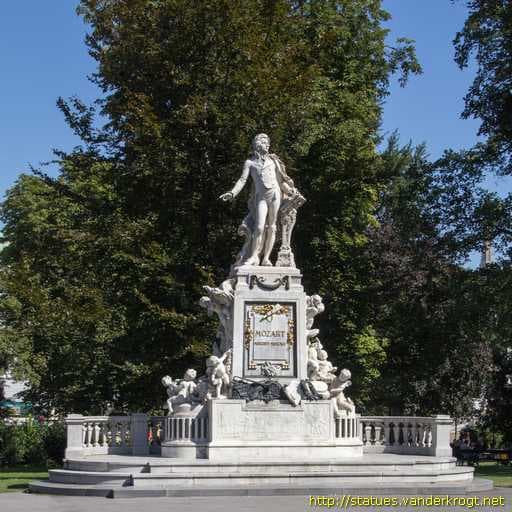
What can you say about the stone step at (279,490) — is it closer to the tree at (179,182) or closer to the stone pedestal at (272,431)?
the stone pedestal at (272,431)

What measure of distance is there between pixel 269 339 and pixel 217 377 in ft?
4.44

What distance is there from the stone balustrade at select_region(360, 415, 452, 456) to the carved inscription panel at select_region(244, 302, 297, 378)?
355cm

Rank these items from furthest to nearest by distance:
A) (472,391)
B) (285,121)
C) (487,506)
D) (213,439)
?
(472,391) → (285,121) → (213,439) → (487,506)

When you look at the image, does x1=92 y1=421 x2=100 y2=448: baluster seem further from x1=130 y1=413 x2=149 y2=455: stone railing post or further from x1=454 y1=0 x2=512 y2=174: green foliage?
x1=454 y1=0 x2=512 y2=174: green foliage

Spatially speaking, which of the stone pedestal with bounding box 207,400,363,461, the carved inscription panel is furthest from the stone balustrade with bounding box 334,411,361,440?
the carved inscription panel

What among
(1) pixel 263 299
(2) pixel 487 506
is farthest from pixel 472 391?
(2) pixel 487 506

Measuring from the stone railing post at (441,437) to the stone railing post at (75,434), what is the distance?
758 centimetres

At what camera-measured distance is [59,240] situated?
31.6m

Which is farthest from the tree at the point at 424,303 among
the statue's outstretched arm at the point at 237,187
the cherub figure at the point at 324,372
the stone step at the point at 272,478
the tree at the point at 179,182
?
the stone step at the point at 272,478

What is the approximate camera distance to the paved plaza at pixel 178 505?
48.1 ft

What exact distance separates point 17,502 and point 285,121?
55.1 ft

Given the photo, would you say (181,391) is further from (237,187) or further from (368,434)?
(368,434)

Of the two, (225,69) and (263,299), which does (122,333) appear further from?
(263,299)

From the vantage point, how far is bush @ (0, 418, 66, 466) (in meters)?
32.8
